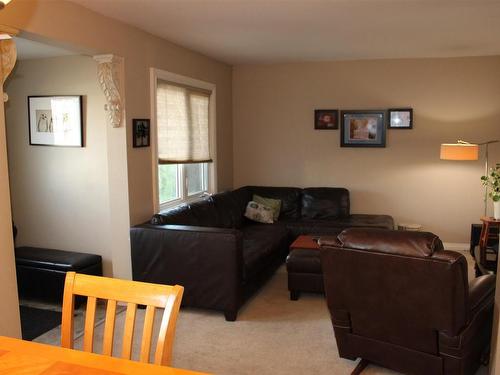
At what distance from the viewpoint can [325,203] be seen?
590 cm

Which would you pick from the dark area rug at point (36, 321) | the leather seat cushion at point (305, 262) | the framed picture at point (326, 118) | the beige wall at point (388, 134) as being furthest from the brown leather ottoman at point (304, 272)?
the framed picture at point (326, 118)

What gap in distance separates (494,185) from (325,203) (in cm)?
196

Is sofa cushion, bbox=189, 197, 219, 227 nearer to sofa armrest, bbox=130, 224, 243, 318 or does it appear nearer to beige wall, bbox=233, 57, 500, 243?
sofa armrest, bbox=130, 224, 243, 318

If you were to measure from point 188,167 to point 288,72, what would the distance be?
1.98 meters

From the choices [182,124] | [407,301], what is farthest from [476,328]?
[182,124]

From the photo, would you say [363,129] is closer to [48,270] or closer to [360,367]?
[360,367]

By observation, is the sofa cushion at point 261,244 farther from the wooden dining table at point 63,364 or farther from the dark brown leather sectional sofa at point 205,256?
the wooden dining table at point 63,364

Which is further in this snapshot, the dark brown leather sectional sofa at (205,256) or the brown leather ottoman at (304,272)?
the brown leather ottoman at (304,272)

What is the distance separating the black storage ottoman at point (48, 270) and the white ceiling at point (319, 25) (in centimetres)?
212

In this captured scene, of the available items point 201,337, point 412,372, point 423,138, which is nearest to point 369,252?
point 412,372

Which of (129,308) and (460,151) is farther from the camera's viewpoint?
(460,151)

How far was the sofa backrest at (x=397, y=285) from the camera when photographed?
2334mm

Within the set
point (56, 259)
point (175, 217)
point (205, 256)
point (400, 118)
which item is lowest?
point (56, 259)

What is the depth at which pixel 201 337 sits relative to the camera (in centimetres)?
342
